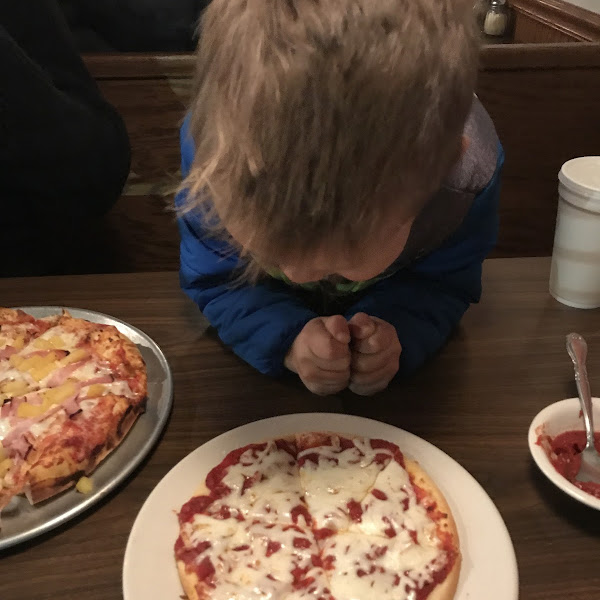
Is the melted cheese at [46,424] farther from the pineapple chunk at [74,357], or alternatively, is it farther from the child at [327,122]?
the child at [327,122]

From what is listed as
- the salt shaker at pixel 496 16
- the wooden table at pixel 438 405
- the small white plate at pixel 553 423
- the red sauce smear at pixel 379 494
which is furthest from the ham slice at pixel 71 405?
the salt shaker at pixel 496 16

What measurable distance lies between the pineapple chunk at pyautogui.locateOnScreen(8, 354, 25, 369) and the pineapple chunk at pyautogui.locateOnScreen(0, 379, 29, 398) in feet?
0.10

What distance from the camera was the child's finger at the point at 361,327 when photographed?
76cm

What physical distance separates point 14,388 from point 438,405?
489 millimetres

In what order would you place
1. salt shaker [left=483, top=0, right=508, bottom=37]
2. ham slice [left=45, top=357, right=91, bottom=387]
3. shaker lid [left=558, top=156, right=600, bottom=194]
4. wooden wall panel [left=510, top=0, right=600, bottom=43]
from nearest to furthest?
1. ham slice [left=45, top=357, right=91, bottom=387]
2. shaker lid [left=558, top=156, right=600, bottom=194]
3. wooden wall panel [left=510, top=0, right=600, bottom=43]
4. salt shaker [left=483, top=0, right=508, bottom=37]

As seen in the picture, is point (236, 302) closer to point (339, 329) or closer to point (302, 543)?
point (339, 329)

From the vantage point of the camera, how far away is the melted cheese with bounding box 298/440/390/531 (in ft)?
2.13

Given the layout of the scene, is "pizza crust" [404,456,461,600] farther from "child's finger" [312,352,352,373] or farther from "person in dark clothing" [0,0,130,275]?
"person in dark clothing" [0,0,130,275]

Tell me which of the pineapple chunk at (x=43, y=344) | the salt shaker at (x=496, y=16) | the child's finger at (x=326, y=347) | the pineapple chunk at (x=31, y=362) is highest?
the salt shaker at (x=496, y=16)

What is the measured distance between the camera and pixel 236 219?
55 centimetres

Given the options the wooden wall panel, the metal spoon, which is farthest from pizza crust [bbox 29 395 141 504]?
the wooden wall panel

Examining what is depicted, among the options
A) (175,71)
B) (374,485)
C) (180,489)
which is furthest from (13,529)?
(175,71)

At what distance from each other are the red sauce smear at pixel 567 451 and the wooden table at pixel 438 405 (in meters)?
0.02

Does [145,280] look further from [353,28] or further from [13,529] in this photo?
[353,28]
